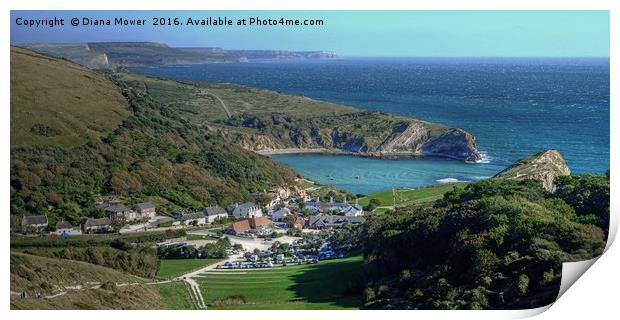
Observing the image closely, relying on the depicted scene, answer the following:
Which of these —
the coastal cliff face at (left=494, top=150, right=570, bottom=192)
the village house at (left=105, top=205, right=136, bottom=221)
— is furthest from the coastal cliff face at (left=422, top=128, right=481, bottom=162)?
the village house at (left=105, top=205, right=136, bottom=221)

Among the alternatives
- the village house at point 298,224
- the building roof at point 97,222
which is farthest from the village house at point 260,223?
the building roof at point 97,222

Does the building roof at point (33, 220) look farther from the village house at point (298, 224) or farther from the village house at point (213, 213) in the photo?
the village house at point (298, 224)

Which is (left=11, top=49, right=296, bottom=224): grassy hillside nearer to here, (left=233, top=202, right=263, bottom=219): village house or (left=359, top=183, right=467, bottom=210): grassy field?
(left=233, top=202, right=263, bottom=219): village house

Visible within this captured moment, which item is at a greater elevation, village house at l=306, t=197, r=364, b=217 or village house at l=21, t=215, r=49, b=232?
village house at l=21, t=215, r=49, b=232

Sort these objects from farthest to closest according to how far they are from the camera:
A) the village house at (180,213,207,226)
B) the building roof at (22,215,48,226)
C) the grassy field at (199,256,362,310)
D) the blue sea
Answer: the blue sea < the village house at (180,213,207,226) < the building roof at (22,215,48,226) < the grassy field at (199,256,362,310)

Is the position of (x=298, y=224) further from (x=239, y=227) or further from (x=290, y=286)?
(x=290, y=286)

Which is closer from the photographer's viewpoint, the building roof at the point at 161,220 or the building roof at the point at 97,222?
the building roof at the point at 97,222
